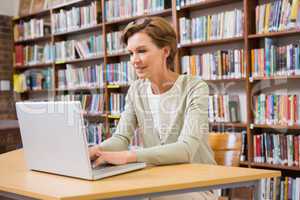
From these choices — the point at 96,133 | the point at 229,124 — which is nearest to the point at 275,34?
the point at 229,124

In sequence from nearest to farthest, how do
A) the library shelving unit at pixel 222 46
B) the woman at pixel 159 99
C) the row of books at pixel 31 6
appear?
the woman at pixel 159 99
the library shelving unit at pixel 222 46
the row of books at pixel 31 6

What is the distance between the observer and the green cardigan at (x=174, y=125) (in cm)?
155

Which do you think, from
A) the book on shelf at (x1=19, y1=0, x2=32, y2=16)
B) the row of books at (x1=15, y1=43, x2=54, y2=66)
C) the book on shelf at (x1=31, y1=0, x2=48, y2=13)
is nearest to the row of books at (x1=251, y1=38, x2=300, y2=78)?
the row of books at (x1=15, y1=43, x2=54, y2=66)

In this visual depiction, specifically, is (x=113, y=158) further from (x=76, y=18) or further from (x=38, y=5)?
(x=38, y=5)

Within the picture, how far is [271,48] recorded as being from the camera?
126 inches

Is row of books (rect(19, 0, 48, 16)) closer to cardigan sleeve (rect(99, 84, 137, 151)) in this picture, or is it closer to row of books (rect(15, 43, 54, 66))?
row of books (rect(15, 43, 54, 66))

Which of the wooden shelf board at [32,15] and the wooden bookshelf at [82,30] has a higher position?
the wooden shelf board at [32,15]

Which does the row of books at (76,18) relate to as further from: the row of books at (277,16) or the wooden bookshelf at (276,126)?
the wooden bookshelf at (276,126)

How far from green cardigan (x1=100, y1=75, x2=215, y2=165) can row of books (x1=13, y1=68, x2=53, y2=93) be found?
360 cm

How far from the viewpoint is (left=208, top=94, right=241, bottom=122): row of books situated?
3.55 m

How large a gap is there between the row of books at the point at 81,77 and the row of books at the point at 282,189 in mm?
2158

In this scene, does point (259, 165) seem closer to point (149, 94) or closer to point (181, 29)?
point (181, 29)

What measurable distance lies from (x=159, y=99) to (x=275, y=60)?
1.57 metres

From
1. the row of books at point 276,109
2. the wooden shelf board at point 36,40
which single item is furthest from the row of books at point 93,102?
the row of books at point 276,109
